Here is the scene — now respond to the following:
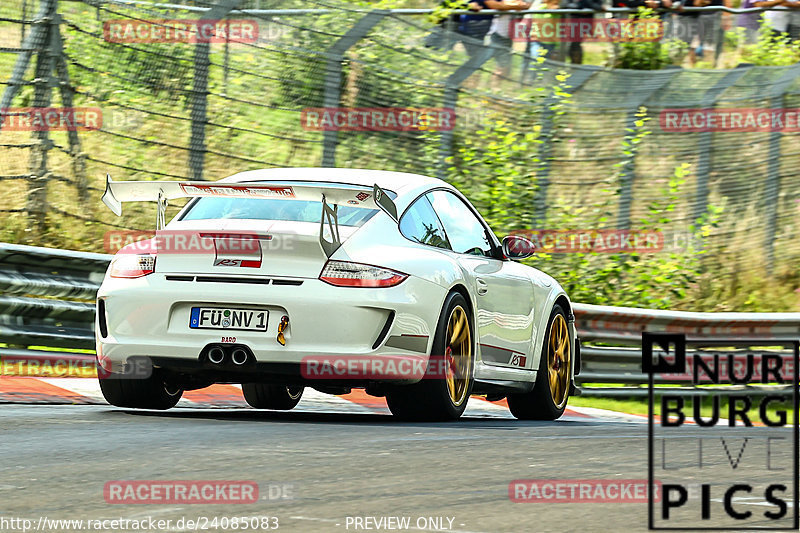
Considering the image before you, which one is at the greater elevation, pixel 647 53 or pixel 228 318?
pixel 647 53

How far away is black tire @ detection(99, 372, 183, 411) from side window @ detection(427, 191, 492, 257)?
1.81 meters

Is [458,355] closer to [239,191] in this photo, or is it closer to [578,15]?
[239,191]

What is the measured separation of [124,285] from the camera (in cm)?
718

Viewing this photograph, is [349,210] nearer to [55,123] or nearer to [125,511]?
[125,511]

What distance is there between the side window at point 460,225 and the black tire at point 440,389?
598 mm

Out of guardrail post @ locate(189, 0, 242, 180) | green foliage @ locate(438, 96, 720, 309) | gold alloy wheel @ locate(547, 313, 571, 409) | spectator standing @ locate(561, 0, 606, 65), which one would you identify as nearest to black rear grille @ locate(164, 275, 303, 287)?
gold alloy wheel @ locate(547, 313, 571, 409)

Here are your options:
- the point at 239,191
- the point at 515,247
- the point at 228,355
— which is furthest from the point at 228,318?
the point at 515,247

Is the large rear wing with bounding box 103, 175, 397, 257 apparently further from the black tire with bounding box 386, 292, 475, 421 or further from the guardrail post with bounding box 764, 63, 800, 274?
the guardrail post with bounding box 764, 63, 800, 274

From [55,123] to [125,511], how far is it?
8369 millimetres

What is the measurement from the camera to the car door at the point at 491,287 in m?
7.99

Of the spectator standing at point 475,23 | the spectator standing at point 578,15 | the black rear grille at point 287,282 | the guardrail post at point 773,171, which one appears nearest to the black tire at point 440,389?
the black rear grille at point 287,282

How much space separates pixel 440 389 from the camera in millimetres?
7246

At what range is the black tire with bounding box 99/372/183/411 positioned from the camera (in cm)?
748

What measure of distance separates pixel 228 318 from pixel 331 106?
23.9ft
